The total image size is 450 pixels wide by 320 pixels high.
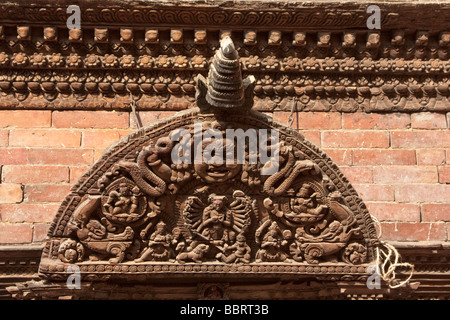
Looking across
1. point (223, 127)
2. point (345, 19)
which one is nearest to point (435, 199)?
point (345, 19)

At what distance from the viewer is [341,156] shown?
220 inches

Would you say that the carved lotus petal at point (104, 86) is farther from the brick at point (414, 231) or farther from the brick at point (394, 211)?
the brick at point (414, 231)

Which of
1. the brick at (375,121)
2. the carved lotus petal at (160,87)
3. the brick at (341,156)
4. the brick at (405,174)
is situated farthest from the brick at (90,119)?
the brick at (405,174)

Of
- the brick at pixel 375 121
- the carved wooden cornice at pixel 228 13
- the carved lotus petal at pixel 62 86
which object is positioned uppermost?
the carved wooden cornice at pixel 228 13

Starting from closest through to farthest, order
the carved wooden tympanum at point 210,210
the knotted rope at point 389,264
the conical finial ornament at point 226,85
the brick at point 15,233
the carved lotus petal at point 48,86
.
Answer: the conical finial ornament at point 226,85, the carved wooden tympanum at point 210,210, the knotted rope at point 389,264, the brick at point 15,233, the carved lotus petal at point 48,86

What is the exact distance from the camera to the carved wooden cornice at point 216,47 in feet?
18.0

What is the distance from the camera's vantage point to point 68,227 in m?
4.64

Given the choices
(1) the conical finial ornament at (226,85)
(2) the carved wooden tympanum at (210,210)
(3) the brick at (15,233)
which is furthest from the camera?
(3) the brick at (15,233)

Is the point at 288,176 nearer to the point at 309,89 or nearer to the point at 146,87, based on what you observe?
the point at 309,89

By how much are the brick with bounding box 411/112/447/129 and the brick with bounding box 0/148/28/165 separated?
10.7 feet

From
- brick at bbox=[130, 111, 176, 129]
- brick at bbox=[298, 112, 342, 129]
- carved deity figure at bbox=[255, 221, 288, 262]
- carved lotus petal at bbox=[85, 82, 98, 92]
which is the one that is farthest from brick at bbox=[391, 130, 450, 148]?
carved lotus petal at bbox=[85, 82, 98, 92]

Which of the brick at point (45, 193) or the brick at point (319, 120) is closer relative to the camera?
the brick at point (45, 193)

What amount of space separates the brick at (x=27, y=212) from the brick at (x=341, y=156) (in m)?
2.29

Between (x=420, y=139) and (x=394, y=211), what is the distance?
673 mm
